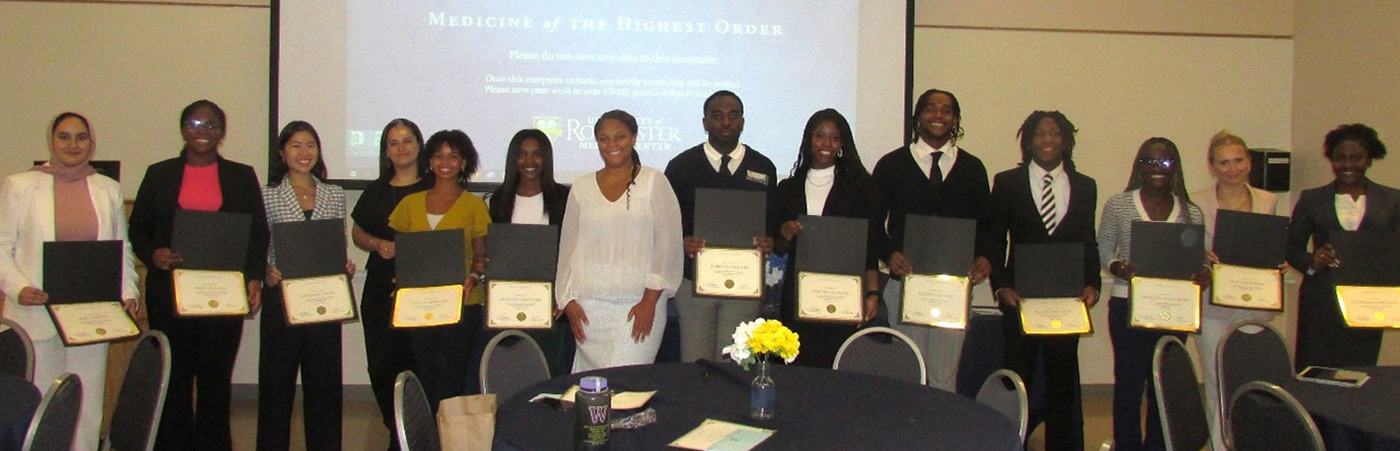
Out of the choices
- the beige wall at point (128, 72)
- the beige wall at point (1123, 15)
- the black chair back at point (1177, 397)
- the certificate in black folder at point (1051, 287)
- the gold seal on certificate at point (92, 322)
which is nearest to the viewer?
the black chair back at point (1177, 397)

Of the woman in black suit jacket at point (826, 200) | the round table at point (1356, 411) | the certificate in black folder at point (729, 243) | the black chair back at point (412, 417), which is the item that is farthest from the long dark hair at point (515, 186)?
the round table at point (1356, 411)

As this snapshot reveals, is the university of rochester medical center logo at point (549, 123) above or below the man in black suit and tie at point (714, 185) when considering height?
above

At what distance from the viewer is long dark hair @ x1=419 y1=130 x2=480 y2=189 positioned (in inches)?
189

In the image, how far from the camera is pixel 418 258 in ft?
14.8

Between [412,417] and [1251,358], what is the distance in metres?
2.97

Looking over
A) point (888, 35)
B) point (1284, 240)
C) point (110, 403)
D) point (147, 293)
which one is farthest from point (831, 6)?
point (110, 403)

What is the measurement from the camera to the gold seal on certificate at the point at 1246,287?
4.72m

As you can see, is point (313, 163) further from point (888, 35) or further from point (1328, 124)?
point (1328, 124)

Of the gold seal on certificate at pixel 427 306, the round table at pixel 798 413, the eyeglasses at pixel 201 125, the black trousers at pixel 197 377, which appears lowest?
the black trousers at pixel 197 377

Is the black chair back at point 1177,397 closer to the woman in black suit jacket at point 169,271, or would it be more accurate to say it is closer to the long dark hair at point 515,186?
the long dark hair at point 515,186

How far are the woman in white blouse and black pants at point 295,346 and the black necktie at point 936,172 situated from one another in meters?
2.56

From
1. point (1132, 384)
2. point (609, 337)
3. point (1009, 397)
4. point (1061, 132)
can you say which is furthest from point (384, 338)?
point (1132, 384)

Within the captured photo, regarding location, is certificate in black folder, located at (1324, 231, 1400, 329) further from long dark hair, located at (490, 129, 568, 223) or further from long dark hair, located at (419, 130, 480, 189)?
long dark hair, located at (419, 130, 480, 189)

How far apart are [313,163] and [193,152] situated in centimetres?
48
